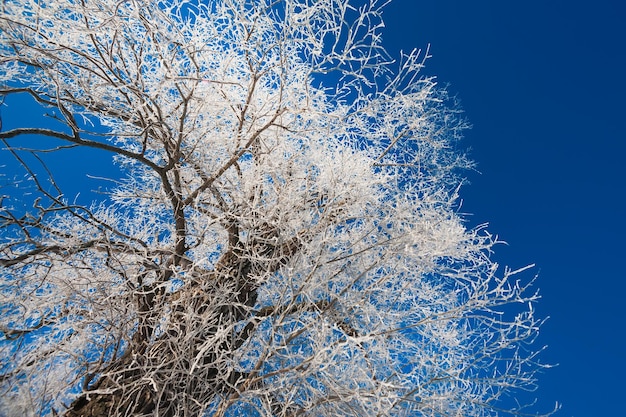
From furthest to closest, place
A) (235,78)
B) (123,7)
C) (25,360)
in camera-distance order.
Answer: (235,78), (25,360), (123,7)

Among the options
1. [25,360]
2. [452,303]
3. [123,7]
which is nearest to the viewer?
[123,7]

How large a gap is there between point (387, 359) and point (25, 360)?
2650 millimetres

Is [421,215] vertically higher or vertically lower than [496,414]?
higher

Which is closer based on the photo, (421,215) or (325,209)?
(325,209)

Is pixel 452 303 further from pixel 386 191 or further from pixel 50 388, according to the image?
pixel 50 388

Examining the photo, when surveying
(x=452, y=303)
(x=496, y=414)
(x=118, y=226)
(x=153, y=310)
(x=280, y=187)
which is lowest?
(x=153, y=310)

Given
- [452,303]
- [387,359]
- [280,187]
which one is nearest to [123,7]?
[280,187]

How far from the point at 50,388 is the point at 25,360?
306 millimetres

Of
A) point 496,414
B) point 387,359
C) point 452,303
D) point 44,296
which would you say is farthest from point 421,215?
point 44,296

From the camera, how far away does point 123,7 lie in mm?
3090

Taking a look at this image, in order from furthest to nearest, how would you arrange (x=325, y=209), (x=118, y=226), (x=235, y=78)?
(x=118, y=226)
(x=235, y=78)
(x=325, y=209)

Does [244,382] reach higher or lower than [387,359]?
lower

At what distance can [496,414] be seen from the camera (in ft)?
12.3

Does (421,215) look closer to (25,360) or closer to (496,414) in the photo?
(496,414)
